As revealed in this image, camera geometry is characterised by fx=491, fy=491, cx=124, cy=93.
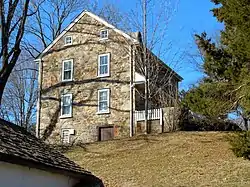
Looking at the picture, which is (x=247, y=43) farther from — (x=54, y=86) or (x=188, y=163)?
(x=54, y=86)

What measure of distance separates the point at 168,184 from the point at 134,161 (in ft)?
13.5

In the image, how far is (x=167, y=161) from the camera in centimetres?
2111

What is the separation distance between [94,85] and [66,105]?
2.54m

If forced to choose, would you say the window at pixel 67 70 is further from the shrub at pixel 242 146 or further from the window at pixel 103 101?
the shrub at pixel 242 146

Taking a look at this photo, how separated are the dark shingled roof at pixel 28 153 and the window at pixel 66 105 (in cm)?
1915

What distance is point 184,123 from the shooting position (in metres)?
28.2

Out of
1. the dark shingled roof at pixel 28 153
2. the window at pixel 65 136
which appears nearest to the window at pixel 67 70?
the window at pixel 65 136

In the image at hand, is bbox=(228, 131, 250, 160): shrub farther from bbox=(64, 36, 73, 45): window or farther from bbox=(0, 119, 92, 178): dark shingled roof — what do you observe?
bbox=(64, 36, 73, 45): window

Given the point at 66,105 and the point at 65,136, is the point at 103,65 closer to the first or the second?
the point at 66,105

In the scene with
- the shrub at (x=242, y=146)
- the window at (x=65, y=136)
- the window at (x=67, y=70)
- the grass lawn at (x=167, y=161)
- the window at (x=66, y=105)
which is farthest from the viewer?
the window at (x=67, y=70)

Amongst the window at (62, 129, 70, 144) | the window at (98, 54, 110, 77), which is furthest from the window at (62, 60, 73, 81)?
the window at (62, 129, 70, 144)

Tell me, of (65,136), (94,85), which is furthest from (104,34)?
(65,136)

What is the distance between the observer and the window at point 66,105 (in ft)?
110

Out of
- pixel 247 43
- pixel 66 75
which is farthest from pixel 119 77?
pixel 247 43
